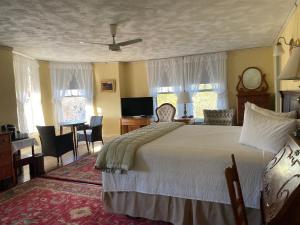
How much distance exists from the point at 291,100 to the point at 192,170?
6.83 feet

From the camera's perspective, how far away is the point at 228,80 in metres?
6.37

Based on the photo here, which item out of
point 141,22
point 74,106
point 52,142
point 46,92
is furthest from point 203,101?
point 46,92

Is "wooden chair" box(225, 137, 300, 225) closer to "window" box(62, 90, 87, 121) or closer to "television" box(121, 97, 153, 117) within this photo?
"television" box(121, 97, 153, 117)

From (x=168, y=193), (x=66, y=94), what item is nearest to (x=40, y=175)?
(x=168, y=193)

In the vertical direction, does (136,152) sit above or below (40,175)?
above

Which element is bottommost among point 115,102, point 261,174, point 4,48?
point 261,174

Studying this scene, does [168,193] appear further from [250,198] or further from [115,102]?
[115,102]

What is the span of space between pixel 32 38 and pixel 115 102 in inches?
137

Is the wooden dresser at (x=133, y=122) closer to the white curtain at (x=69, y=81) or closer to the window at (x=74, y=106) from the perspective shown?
the white curtain at (x=69, y=81)

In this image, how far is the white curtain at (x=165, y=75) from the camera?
22.3 feet

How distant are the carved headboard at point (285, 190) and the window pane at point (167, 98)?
18.1 feet

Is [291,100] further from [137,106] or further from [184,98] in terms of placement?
[137,106]

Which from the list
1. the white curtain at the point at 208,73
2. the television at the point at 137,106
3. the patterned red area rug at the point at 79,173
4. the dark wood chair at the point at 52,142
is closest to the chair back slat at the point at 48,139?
the dark wood chair at the point at 52,142

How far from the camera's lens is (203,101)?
22.0ft
